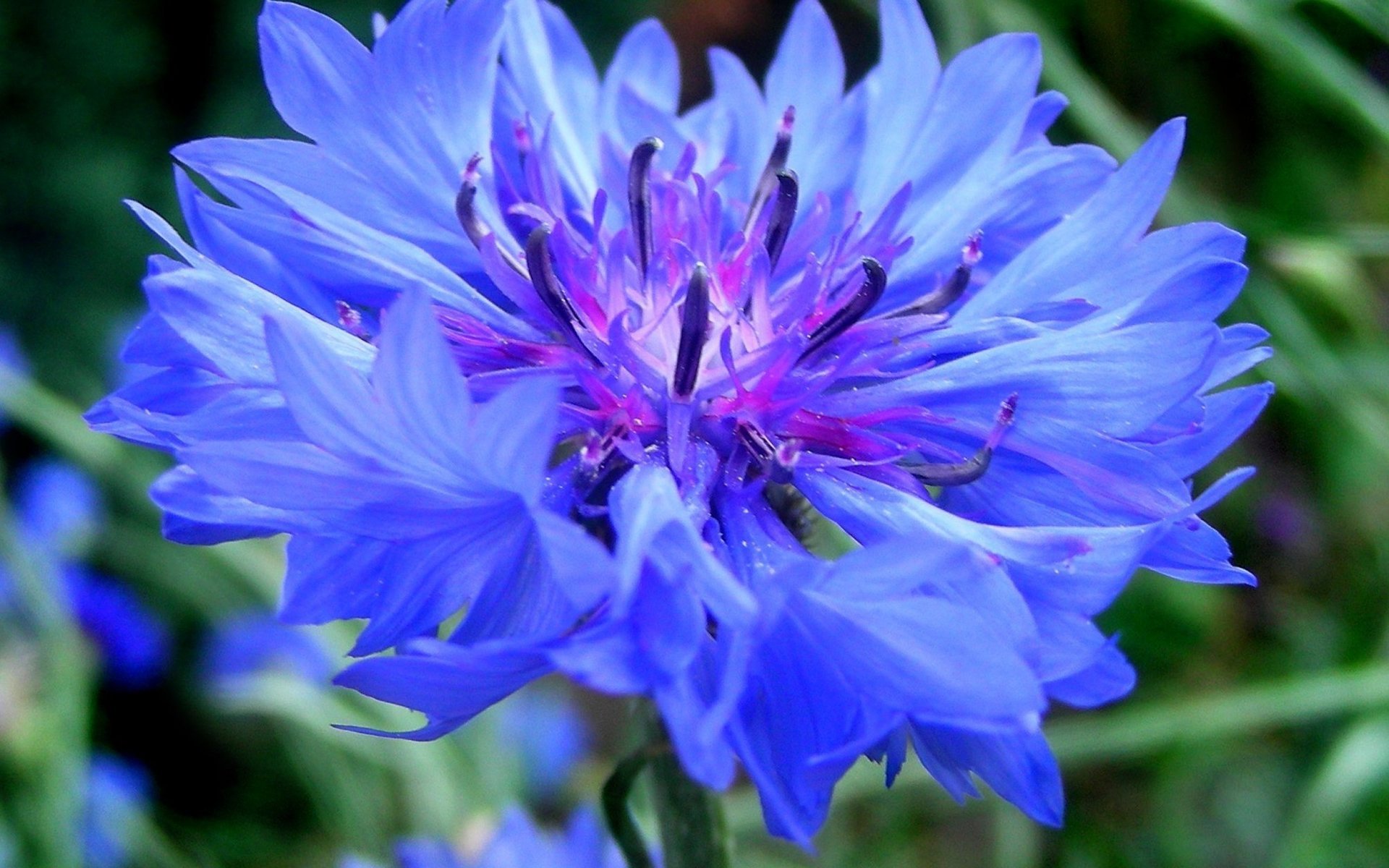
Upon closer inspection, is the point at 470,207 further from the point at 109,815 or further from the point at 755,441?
the point at 109,815

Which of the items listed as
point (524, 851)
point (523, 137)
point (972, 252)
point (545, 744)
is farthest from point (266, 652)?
point (972, 252)

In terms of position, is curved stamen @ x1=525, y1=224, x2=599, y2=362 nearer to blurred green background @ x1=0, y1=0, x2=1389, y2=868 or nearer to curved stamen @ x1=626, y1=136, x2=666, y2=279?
curved stamen @ x1=626, y1=136, x2=666, y2=279

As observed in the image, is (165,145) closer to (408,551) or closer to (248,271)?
(248,271)

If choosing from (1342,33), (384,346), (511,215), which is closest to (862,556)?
(384,346)

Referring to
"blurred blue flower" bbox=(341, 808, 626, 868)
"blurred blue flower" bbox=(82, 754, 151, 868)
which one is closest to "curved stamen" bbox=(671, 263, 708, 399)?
"blurred blue flower" bbox=(341, 808, 626, 868)

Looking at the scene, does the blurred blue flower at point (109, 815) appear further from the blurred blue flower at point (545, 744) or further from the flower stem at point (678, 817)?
the flower stem at point (678, 817)
